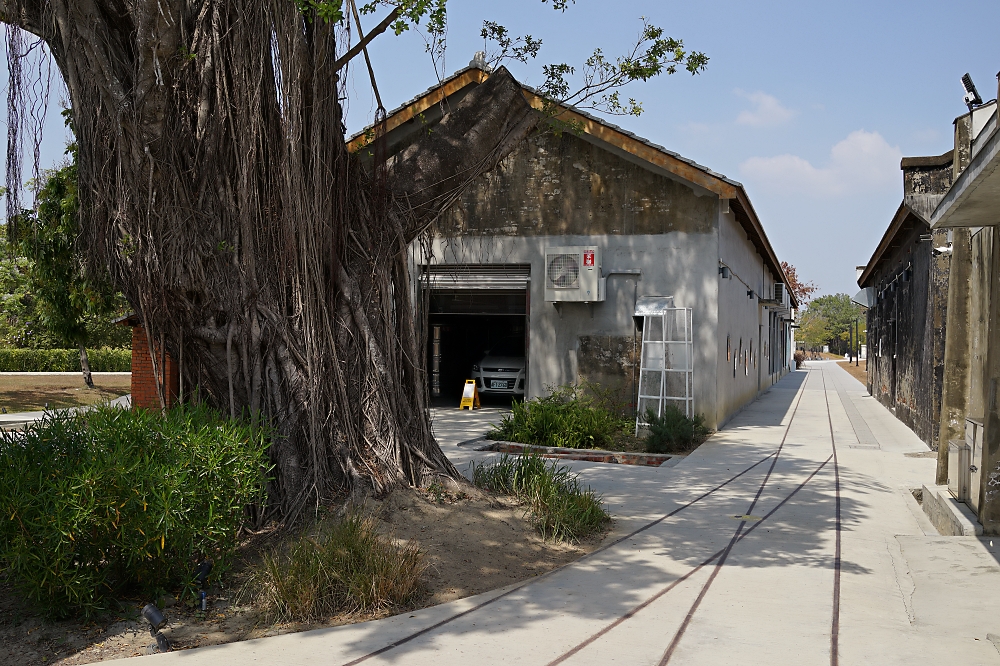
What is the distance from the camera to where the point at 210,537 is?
4.76 metres

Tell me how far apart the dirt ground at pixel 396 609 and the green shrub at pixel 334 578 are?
0.08 metres

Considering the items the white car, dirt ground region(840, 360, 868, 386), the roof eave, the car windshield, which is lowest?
dirt ground region(840, 360, 868, 386)

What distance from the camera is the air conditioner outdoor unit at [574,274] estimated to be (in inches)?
567

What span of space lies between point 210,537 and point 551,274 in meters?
10.5

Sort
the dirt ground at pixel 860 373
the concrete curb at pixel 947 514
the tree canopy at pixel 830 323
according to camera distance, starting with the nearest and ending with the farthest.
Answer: the concrete curb at pixel 947 514
the dirt ground at pixel 860 373
the tree canopy at pixel 830 323

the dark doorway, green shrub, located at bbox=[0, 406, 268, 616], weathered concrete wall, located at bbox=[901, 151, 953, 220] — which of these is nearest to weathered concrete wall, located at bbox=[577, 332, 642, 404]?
the dark doorway

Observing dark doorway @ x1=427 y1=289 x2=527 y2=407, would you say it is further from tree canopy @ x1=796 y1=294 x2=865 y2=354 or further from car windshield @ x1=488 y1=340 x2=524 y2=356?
tree canopy @ x1=796 y1=294 x2=865 y2=354

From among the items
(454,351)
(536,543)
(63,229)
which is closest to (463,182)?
(536,543)

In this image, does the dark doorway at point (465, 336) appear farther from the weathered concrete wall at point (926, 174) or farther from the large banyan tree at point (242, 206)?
the large banyan tree at point (242, 206)

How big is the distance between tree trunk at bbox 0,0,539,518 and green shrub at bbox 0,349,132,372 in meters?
31.2

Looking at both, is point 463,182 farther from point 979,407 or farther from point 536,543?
point 979,407

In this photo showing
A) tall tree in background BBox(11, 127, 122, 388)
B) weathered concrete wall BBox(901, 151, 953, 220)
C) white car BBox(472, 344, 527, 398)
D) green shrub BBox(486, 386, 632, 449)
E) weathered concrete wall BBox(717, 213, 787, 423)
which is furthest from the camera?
white car BBox(472, 344, 527, 398)

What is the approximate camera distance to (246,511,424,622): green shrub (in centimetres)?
472

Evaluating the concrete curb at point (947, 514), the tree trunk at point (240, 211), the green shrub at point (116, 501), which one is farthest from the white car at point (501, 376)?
→ the green shrub at point (116, 501)
